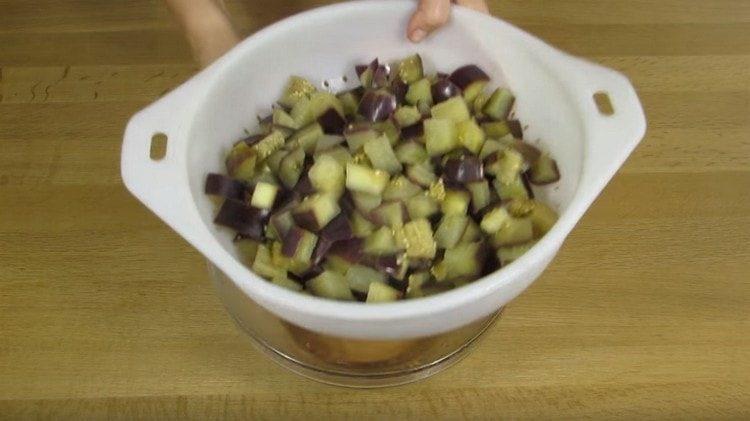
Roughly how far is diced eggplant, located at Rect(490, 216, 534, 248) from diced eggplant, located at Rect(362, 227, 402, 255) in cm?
10

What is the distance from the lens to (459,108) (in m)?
0.84

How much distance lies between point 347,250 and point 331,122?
19 cm

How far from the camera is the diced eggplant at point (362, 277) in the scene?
2.39 ft

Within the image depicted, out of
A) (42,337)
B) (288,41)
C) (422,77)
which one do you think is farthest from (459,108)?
(42,337)

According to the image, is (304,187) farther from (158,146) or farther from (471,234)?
(158,146)

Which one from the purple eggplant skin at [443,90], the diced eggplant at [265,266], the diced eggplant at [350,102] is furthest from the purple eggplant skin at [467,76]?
the diced eggplant at [265,266]

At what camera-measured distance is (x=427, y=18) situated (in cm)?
85

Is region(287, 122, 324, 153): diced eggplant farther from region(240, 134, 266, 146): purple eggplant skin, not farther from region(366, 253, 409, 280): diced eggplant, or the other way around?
region(366, 253, 409, 280): diced eggplant

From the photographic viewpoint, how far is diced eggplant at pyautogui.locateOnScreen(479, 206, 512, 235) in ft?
2.47

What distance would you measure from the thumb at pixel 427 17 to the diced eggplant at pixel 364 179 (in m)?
0.20

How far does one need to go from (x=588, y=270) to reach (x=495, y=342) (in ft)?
0.49

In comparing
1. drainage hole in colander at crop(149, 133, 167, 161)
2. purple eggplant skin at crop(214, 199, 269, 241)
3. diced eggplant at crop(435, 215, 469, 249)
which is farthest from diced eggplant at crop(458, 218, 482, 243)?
drainage hole in colander at crop(149, 133, 167, 161)

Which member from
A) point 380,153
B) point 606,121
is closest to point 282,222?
point 380,153

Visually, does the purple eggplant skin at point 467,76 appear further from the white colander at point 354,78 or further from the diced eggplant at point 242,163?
the diced eggplant at point 242,163
